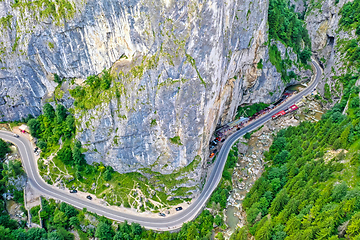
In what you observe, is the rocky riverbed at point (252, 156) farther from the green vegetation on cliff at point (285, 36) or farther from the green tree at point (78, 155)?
the green tree at point (78, 155)

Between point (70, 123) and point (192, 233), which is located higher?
point (70, 123)

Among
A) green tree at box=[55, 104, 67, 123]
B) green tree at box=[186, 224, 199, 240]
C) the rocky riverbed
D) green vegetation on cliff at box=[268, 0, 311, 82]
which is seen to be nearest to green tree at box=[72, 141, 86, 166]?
green tree at box=[55, 104, 67, 123]

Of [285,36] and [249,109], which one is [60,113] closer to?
[249,109]

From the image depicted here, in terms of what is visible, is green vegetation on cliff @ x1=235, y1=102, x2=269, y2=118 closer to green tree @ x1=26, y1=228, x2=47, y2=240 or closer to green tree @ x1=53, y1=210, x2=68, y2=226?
green tree @ x1=53, y1=210, x2=68, y2=226

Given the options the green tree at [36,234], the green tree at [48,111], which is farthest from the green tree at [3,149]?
the green tree at [36,234]

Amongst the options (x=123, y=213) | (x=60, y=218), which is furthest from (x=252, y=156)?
(x=60, y=218)
